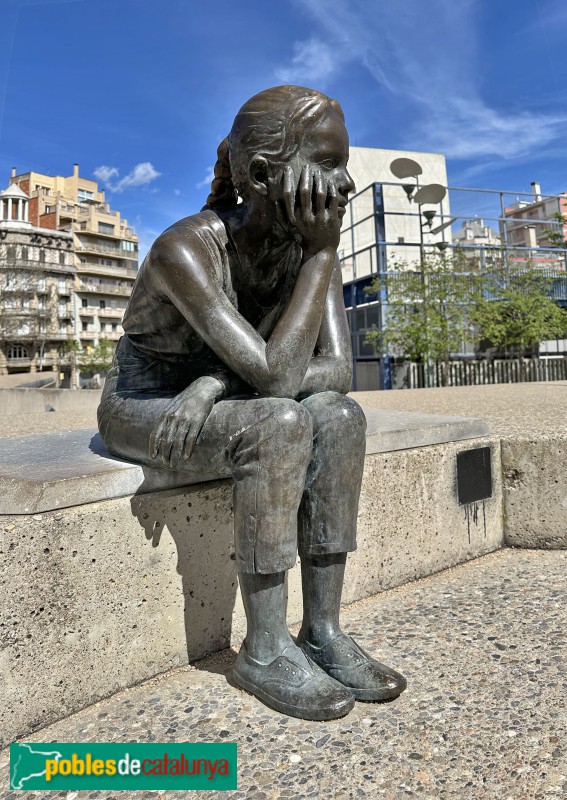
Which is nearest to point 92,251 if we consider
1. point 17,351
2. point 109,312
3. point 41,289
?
point 109,312

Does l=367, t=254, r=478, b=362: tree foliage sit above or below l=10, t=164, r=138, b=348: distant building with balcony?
below

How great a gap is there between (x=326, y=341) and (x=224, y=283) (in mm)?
394

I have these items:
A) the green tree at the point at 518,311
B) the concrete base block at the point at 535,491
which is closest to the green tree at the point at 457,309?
the green tree at the point at 518,311

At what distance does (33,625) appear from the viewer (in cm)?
163

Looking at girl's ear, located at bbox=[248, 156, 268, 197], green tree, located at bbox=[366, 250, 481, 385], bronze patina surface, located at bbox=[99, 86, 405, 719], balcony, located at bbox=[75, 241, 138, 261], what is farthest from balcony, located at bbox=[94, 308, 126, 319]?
girl's ear, located at bbox=[248, 156, 268, 197]

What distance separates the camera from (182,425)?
1712mm

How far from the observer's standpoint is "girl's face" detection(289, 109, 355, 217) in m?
1.76

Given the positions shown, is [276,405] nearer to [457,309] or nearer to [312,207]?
[312,207]

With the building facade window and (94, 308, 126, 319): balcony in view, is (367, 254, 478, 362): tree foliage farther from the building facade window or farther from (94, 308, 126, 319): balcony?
(94, 308, 126, 319): balcony

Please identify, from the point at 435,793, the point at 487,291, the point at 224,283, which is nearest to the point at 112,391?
the point at 224,283

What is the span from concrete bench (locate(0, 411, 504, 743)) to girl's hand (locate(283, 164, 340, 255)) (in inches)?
33.5

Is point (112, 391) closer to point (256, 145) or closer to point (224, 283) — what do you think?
point (224, 283)

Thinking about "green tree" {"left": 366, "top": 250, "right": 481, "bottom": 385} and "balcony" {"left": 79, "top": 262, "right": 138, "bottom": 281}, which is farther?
"balcony" {"left": 79, "top": 262, "right": 138, "bottom": 281}

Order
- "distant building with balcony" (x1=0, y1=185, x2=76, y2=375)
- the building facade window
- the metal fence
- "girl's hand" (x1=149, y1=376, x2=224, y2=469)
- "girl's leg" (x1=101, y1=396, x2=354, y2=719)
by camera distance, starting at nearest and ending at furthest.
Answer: "girl's leg" (x1=101, y1=396, x2=354, y2=719) → "girl's hand" (x1=149, y1=376, x2=224, y2=469) → the metal fence → "distant building with balcony" (x1=0, y1=185, x2=76, y2=375) → the building facade window
